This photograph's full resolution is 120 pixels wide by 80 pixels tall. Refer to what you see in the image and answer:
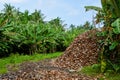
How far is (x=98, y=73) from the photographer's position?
1510cm

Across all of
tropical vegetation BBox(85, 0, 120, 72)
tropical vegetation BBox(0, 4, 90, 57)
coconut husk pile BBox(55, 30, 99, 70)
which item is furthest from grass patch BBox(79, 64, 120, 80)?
tropical vegetation BBox(0, 4, 90, 57)

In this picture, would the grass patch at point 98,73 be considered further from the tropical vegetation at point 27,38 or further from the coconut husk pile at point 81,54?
the tropical vegetation at point 27,38

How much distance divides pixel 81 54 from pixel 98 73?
3.15 meters

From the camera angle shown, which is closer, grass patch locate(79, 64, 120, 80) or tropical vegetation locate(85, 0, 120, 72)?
grass patch locate(79, 64, 120, 80)

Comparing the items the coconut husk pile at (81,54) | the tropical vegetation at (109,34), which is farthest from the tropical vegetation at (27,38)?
the tropical vegetation at (109,34)

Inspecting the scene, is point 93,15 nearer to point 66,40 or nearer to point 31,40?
point 31,40

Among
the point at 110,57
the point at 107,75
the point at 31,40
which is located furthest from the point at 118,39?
the point at 31,40

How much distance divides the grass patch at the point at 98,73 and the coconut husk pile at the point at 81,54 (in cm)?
112

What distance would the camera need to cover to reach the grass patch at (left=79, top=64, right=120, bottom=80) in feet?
46.8

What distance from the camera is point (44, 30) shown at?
28578 millimetres

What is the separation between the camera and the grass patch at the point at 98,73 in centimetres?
1426

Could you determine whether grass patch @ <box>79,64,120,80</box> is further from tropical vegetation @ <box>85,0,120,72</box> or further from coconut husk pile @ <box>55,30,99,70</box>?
coconut husk pile @ <box>55,30,99,70</box>

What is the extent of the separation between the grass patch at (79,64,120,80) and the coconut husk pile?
1.12 metres

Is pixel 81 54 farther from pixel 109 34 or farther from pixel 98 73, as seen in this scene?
pixel 98 73
